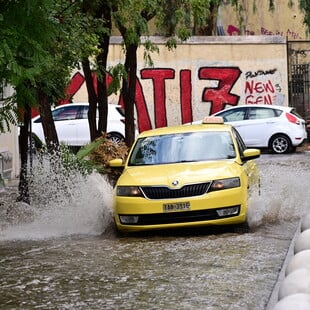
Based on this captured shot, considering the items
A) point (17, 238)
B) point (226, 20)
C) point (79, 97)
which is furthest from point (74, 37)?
point (226, 20)

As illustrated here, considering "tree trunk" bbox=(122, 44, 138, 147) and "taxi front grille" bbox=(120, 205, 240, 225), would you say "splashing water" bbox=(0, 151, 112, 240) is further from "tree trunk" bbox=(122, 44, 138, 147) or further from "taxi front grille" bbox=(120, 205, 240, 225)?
"tree trunk" bbox=(122, 44, 138, 147)

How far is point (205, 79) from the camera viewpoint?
30.5 m

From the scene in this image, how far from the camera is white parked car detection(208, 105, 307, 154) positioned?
26141 mm

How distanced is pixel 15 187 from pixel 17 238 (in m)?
6.18

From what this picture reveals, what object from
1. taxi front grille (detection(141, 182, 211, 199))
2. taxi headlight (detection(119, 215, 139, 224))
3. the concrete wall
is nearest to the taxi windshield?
taxi front grille (detection(141, 182, 211, 199))

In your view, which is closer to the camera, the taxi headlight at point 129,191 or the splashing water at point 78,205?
the taxi headlight at point 129,191

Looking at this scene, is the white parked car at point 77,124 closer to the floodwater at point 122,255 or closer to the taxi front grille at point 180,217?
the floodwater at point 122,255

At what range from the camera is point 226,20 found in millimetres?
39688

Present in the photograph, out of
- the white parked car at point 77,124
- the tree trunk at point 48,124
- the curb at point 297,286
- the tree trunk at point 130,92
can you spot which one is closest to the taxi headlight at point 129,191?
the tree trunk at point 48,124

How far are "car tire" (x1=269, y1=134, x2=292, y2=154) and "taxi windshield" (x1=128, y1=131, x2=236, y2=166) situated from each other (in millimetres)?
13805

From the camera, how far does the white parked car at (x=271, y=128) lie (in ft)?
85.8

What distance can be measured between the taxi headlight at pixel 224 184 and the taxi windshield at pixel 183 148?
92 centimetres

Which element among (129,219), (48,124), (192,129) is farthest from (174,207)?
(48,124)

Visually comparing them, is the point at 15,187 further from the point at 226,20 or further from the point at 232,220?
the point at 226,20
